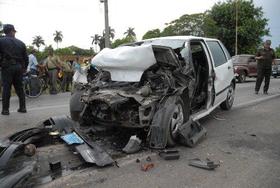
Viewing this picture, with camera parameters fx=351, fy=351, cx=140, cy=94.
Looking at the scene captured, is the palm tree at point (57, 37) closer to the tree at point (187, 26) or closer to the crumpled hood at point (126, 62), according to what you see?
the tree at point (187, 26)

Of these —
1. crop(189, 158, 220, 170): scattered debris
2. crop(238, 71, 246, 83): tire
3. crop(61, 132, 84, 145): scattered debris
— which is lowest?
crop(238, 71, 246, 83): tire

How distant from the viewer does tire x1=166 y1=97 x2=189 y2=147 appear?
193 inches

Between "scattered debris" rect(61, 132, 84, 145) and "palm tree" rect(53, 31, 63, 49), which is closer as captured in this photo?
"scattered debris" rect(61, 132, 84, 145)

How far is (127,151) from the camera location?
15.4ft

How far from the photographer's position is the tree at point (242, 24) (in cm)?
4256

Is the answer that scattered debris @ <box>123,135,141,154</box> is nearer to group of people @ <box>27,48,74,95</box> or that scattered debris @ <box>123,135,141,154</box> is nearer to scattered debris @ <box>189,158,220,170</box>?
scattered debris @ <box>189,158,220,170</box>

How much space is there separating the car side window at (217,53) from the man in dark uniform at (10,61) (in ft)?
13.8

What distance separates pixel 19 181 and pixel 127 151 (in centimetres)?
165

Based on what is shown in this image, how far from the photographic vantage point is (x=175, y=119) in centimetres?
518

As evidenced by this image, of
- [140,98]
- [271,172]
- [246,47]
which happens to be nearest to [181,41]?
[140,98]

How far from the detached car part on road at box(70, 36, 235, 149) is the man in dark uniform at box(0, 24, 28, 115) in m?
2.40

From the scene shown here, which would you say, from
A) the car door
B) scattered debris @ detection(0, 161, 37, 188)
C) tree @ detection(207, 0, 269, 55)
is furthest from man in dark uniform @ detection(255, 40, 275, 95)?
tree @ detection(207, 0, 269, 55)

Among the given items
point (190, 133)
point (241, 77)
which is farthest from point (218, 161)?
point (241, 77)

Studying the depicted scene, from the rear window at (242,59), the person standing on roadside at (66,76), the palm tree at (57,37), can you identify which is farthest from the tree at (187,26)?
the palm tree at (57,37)
